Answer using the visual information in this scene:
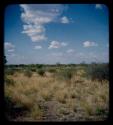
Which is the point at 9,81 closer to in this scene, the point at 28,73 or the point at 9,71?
the point at 9,71

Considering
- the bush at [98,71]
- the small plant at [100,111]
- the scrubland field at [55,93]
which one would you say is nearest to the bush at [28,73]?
the scrubland field at [55,93]

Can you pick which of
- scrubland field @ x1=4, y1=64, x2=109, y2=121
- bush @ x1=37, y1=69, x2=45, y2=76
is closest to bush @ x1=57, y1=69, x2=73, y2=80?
scrubland field @ x1=4, y1=64, x2=109, y2=121

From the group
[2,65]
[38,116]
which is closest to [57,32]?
[2,65]

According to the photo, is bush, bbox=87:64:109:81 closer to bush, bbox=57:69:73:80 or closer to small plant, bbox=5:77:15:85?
bush, bbox=57:69:73:80

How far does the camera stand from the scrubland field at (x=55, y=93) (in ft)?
8.52

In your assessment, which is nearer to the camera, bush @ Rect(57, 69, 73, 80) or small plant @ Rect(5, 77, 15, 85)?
small plant @ Rect(5, 77, 15, 85)

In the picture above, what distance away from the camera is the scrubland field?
8.52 feet

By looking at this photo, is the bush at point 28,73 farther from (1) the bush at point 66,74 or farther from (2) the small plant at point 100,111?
(2) the small plant at point 100,111

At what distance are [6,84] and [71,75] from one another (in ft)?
2.00

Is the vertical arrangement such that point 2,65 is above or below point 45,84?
above

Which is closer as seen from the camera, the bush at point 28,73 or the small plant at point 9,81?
the small plant at point 9,81

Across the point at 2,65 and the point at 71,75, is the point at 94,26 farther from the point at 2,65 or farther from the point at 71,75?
the point at 2,65

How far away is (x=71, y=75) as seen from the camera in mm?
2762
